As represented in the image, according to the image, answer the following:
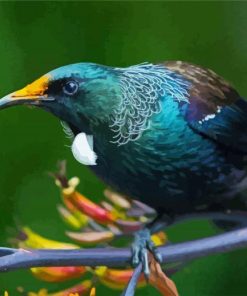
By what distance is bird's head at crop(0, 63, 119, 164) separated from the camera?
76cm

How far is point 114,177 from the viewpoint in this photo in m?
0.78

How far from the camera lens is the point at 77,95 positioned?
2.51 ft

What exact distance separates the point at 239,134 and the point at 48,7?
0.27 m

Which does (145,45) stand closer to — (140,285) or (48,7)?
(48,7)

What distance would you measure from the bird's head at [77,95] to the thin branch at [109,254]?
0.43 feet

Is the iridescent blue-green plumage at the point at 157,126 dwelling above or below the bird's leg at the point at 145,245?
above

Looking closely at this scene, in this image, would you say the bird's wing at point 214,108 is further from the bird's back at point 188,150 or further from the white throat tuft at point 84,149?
the white throat tuft at point 84,149

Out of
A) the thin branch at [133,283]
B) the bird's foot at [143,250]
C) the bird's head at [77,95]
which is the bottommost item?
the thin branch at [133,283]

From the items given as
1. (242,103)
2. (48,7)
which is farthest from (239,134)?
(48,7)

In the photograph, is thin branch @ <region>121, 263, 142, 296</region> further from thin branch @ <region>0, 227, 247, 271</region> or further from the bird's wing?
the bird's wing

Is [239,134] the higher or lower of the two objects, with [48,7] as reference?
lower

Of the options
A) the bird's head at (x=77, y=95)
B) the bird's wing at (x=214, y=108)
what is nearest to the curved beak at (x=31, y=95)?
the bird's head at (x=77, y=95)

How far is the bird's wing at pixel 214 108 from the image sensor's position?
2.53ft

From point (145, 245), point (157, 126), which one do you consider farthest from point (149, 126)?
point (145, 245)
